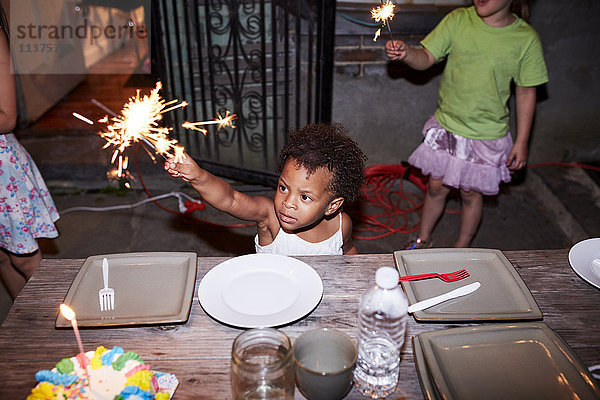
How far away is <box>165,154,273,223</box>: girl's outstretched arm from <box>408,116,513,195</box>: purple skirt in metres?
1.52

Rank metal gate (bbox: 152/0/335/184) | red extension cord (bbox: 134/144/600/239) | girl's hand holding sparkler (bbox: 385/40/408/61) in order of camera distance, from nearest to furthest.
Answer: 1. girl's hand holding sparkler (bbox: 385/40/408/61)
2. metal gate (bbox: 152/0/335/184)
3. red extension cord (bbox: 134/144/600/239)

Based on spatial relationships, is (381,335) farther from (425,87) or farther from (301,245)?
(425,87)

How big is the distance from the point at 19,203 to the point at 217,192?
51.1 inches

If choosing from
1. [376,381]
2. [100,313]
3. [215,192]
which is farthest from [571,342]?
[100,313]

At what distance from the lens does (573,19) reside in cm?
386

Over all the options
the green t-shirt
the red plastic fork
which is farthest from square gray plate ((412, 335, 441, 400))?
the green t-shirt

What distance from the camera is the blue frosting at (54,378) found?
4.13 ft

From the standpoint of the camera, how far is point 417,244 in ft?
11.9

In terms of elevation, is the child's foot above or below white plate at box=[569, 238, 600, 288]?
below

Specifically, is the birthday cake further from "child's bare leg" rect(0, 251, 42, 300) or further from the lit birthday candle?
"child's bare leg" rect(0, 251, 42, 300)

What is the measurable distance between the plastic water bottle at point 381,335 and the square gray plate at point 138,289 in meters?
0.54

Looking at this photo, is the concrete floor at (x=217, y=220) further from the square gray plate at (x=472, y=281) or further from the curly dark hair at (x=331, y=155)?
the square gray plate at (x=472, y=281)

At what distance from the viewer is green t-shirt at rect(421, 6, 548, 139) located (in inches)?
112

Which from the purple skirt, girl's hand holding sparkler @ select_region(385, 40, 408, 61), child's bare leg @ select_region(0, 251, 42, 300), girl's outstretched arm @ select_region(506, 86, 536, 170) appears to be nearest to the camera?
child's bare leg @ select_region(0, 251, 42, 300)
